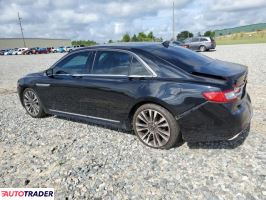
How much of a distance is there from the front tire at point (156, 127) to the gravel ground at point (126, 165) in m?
0.14

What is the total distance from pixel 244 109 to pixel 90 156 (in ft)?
7.81

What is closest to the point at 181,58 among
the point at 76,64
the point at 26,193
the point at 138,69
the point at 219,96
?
the point at 138,69

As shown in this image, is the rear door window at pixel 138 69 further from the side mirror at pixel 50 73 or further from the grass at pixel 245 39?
the grass at pixel 245 39

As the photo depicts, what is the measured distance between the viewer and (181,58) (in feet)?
13.4

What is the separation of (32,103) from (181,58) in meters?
3.65

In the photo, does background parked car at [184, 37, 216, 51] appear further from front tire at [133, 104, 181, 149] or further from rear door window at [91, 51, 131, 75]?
front tire at [133, 104, 181, 149]

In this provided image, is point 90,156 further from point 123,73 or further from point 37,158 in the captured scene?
point 123,73

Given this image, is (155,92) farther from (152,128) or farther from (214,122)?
(214,122)

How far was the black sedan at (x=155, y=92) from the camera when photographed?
11.4 feet

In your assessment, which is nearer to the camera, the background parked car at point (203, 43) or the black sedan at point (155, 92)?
the black sedan at point (155, 92)

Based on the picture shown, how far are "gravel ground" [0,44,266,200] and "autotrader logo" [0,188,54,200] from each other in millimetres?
112

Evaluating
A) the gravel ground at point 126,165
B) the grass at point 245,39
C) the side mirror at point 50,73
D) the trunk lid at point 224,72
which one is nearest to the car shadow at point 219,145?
the gravel ground at point 126,165

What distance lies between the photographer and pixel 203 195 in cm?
296

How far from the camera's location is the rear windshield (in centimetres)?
388
